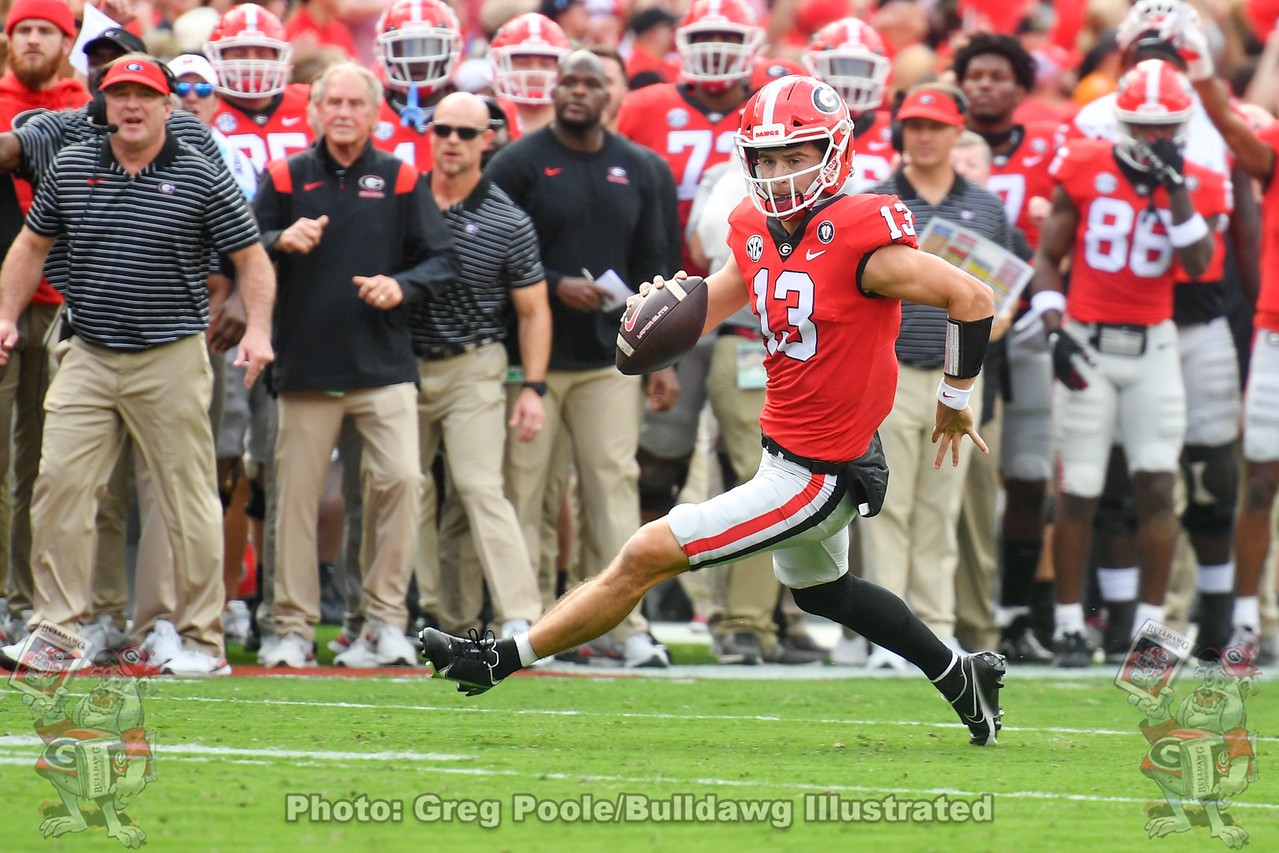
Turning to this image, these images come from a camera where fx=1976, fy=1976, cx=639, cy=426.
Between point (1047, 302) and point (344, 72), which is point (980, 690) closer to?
point (1047, 302)

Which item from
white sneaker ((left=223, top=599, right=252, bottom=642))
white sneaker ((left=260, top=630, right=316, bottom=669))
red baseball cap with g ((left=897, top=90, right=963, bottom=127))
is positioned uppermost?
red baseball cap with g ((left=897, top=90, right=963, bottom=127))

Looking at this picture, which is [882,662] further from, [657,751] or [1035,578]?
[657,751]

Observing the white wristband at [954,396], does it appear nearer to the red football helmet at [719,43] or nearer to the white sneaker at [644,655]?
the white sneaker at [644,655]

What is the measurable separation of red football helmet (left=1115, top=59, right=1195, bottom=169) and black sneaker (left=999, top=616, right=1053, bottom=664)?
2157 millimetres

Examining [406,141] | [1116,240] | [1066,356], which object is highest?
[406,141]

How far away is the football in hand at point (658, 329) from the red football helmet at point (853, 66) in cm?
399

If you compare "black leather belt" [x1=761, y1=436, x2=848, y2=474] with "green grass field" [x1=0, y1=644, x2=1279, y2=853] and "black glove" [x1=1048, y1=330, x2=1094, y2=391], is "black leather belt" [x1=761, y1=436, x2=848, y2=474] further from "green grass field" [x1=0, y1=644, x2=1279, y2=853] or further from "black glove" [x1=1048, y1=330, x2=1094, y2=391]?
"black glove" [x1=1048, y1=330, x2=1094, y2=391]

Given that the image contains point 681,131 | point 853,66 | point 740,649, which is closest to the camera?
point 740,649

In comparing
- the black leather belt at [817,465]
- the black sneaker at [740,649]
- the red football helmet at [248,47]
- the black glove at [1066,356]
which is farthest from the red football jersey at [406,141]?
the black leather belt at [817,465]

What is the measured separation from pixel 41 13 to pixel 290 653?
266 cm

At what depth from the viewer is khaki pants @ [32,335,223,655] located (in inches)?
277

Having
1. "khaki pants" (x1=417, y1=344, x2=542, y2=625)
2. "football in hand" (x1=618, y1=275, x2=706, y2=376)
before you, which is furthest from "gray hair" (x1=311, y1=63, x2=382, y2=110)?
"football in hand" (x1=618, y1=275, x2=706, y2=376)

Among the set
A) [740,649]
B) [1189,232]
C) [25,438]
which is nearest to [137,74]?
[25,438]

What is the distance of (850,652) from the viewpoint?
343 inches
